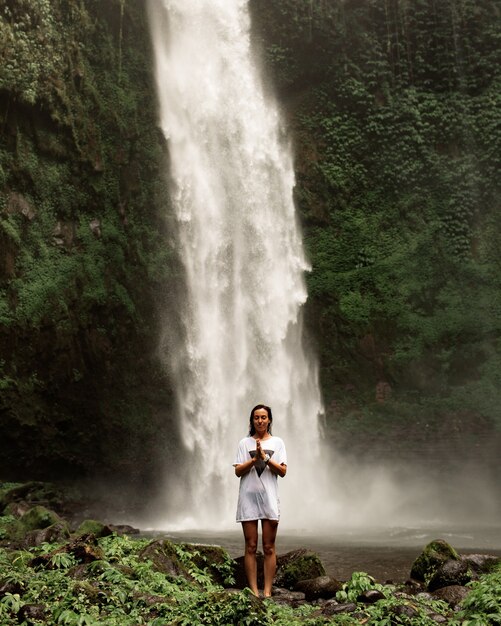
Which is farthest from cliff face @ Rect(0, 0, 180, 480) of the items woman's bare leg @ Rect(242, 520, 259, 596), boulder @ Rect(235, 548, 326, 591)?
woman's bare leg @ Rect(242, 520, 259, 596)

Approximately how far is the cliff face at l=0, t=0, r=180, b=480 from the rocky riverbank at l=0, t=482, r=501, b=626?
8.70m

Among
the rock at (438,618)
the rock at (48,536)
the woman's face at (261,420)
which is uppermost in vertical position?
the woman's face at (261,420)

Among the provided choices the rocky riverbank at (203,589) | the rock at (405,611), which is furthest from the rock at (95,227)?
the rock at (405,611)

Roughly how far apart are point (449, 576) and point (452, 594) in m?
0.54

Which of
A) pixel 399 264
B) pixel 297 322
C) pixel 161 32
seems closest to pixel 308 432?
pixel 297 322

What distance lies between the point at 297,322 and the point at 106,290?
17.5 feet

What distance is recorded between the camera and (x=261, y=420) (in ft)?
18.2

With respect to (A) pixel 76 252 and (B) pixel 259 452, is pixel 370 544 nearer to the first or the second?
(B) pixel 259 452

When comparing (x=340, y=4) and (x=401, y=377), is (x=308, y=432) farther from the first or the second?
(x=340, y=4)

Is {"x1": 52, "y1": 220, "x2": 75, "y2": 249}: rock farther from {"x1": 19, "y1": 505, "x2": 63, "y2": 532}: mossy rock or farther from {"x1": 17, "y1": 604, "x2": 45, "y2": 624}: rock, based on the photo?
{"x1": 17, "y1": 604, "x2": 45, "y2": 624}: rock

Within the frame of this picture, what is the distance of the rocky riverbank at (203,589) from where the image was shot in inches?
187

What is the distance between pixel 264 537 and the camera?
5590mm

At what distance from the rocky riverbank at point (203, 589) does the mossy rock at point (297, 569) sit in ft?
0.03

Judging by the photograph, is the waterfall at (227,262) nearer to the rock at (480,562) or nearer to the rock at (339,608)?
the rock at (480,562)
